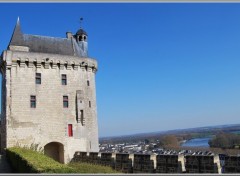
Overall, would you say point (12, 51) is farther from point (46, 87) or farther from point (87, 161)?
point (87, 161)

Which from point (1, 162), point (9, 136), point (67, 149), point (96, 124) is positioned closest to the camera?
point (1, 162)

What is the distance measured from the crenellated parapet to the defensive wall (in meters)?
9.26

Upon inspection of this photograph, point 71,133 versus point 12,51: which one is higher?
point 12,51

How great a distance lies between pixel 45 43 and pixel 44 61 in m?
2.46

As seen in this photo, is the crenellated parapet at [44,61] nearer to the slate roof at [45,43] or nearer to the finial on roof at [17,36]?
the slate roof at [45,43]

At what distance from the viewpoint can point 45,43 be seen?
27078mm

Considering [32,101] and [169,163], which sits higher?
[32,101]

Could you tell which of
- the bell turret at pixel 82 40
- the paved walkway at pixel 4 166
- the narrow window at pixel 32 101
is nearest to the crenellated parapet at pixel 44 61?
the bell turret at pixel 82 40

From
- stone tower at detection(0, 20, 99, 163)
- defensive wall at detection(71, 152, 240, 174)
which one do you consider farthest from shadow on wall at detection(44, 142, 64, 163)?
defensive wall at detection(71, 152, 240, 174)

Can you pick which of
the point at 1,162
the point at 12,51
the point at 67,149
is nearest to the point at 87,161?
the point at 67,149

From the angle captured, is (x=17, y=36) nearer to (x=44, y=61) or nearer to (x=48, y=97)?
(x=44, y=61)

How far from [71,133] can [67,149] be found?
1.28 meters

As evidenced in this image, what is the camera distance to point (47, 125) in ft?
81.9

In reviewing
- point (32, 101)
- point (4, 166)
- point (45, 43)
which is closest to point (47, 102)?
point (32, 101)
